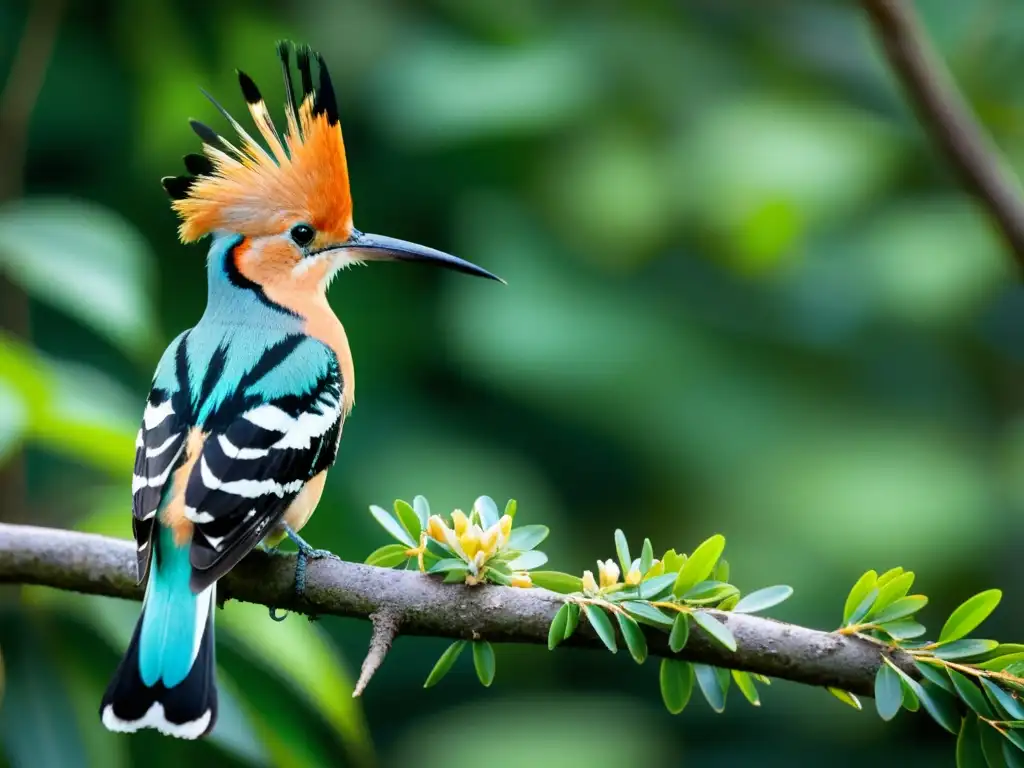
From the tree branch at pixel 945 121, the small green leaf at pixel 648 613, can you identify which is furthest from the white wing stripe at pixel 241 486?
the tree branch at pixel 945 121

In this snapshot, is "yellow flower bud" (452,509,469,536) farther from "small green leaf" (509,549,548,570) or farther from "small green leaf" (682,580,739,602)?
"small green leaf" (682,580,739,602)

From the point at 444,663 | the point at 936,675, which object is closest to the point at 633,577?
the point at 444,663

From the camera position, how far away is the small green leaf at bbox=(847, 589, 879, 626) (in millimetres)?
1401

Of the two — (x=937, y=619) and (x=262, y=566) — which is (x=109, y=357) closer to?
(x=262, y=566)

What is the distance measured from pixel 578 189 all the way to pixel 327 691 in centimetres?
207

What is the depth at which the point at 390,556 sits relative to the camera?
1556mm

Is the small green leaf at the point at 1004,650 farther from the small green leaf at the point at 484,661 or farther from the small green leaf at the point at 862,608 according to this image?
the small green leaf at the point at 484,661

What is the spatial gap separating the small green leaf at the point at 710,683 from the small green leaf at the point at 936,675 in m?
0.21

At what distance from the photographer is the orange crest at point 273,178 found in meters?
1.89

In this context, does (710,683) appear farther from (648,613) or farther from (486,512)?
(486,512)

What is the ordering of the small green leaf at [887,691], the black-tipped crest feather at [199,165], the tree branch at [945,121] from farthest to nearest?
the tree branch at [945,121] → the black-tipped crest feather at [199,165] → the small green leaf at [887,691]

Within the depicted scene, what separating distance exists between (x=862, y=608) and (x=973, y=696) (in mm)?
143

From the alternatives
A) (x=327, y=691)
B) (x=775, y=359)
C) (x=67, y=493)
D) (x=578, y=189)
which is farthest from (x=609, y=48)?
(x=327, y=691)

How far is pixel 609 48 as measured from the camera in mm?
3914
